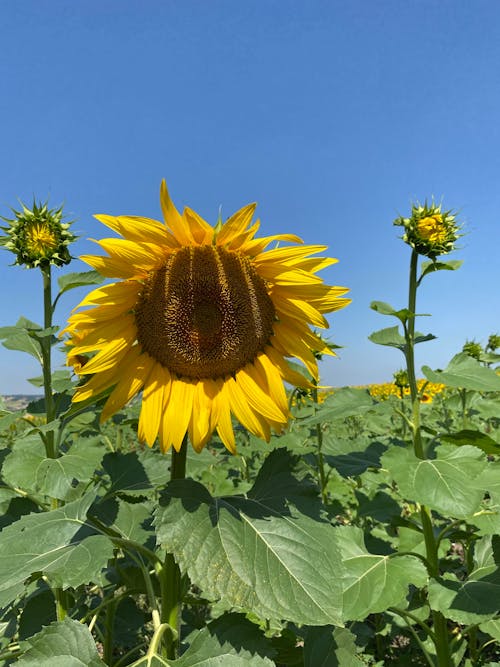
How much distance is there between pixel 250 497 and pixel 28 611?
129 cm

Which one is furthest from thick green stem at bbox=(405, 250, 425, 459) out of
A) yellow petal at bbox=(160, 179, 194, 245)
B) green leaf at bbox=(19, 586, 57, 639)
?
green leaf at bbox=(19, 586, 57, 639)

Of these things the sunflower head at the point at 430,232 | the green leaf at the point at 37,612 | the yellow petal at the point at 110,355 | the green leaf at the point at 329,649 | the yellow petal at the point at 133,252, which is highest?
the sunflower head at the point at 430,232

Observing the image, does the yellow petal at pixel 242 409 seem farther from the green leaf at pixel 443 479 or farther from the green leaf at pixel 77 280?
the green leaf at pixel 77 280

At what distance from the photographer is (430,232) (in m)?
2.21

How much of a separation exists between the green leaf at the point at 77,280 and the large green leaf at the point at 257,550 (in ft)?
3.82

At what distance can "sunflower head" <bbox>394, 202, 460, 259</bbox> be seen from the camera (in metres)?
2.20

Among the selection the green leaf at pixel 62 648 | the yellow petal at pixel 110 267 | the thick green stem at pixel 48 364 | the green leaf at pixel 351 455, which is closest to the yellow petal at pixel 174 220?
the yellow petal at pixel 110 267

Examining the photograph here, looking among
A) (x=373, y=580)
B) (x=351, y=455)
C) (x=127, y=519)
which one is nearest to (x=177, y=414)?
(x=127, y=519)

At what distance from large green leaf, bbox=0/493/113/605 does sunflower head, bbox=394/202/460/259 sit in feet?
5.58

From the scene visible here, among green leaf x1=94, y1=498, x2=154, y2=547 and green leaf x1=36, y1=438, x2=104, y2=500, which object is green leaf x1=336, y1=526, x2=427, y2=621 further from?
green leaf x1=36, y1=438, x2=104, y2=500

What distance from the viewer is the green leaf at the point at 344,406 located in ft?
6.53

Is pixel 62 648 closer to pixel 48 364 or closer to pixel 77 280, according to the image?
pixel 48 364

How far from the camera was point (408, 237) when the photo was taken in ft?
7.34

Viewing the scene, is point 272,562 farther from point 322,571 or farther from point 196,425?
point 196,425
